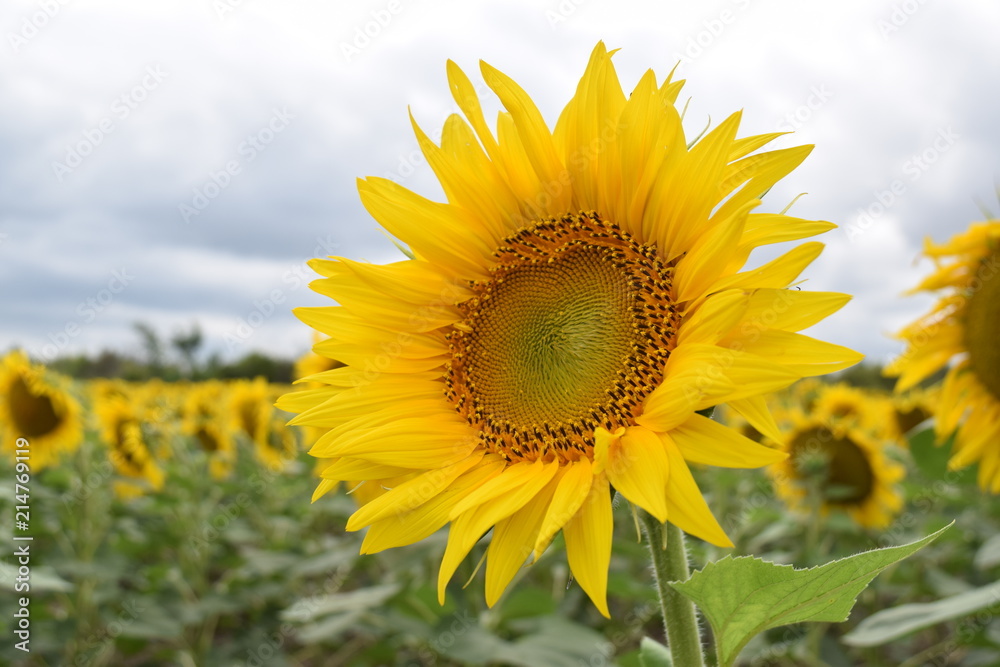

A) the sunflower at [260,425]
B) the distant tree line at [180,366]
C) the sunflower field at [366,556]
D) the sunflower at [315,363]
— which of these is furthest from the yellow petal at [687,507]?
the distant tree line at [180,366]

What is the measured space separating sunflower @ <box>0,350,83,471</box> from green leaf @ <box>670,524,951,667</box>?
6.74 metres

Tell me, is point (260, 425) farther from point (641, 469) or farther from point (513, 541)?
point (641, 469)

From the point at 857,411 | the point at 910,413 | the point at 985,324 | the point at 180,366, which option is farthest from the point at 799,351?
the point at 180,366

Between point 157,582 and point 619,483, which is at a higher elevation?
point 619,483

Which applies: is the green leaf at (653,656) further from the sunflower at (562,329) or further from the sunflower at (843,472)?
the sunflower at (843,472)

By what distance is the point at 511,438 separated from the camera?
165 cm

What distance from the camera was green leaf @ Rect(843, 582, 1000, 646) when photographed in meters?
2.06

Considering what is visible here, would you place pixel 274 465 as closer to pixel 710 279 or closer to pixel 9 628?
pixel 9 628

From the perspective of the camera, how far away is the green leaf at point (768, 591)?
1172 millimetres

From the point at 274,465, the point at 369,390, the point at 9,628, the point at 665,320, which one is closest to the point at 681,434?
the point at 665,320

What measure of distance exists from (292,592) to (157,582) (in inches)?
40.9

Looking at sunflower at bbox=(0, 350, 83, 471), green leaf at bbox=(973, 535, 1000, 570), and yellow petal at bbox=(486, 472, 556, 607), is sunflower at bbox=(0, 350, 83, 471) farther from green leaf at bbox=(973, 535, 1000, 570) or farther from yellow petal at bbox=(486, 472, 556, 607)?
green leaf at bbox=(973, 535, 1000, 570)

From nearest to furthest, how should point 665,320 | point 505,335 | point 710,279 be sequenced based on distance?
point 710,279 → point 665,320 → point 505,335

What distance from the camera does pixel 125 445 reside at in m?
7.07
